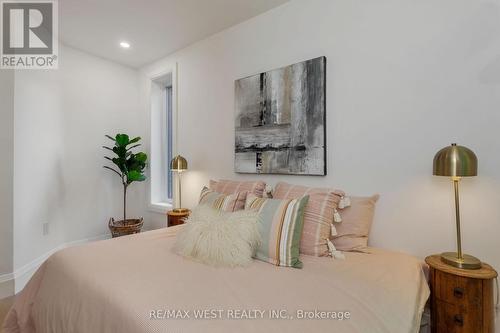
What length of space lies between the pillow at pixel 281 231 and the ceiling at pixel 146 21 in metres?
1.85

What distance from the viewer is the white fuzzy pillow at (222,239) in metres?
1.38

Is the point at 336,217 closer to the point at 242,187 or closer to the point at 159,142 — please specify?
the point at 242,187

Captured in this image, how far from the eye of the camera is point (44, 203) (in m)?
2.85

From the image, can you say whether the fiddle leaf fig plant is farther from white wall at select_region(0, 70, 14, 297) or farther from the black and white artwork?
the black and white artwork

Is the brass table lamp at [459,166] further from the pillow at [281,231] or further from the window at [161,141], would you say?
the window at [161,141]

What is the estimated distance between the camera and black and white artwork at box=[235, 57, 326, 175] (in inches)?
79.4

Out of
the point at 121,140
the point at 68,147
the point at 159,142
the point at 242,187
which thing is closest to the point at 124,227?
the point at 121,140

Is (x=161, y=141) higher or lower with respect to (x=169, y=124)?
lower

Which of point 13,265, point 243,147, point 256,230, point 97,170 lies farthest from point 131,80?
point 256,230

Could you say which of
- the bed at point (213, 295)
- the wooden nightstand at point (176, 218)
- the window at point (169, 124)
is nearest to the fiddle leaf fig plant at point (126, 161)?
the window at point (169, 124)

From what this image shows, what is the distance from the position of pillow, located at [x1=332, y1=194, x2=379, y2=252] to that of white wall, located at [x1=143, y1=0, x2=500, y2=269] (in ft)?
0.35

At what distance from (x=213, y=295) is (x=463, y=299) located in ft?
3.97

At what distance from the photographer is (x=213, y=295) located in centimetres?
105

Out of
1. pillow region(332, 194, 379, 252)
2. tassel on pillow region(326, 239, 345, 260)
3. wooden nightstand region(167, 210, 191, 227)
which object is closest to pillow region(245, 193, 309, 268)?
tassel on pillow region(326, 239, 345, 260)
